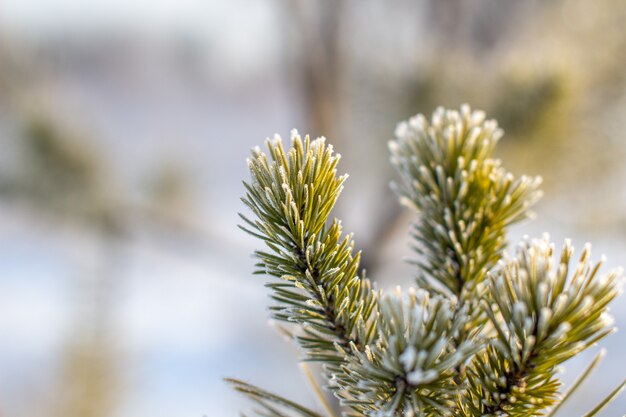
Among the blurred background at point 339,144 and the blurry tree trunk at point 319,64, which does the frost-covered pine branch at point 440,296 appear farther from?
the blurry tree trunk at point 319,64

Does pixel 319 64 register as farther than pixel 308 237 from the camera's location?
Yes

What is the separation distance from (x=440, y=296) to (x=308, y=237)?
28mm

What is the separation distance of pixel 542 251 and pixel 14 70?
0.65 metres

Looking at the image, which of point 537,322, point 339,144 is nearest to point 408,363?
point 537,322

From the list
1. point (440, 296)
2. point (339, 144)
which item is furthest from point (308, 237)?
point (339, 144)

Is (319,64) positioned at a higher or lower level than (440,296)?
higher

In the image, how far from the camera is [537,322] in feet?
0.31

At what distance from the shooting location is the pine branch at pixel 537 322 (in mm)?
92

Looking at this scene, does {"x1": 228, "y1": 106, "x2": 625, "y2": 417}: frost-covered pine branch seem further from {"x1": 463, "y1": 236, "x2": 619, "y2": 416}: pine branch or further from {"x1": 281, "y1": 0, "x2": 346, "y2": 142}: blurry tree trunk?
{"x1": 281, "y1": 0, "x2": 346, "y2": 142}: blurry tree trunk

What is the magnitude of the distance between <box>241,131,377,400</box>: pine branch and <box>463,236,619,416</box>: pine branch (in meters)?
0.02

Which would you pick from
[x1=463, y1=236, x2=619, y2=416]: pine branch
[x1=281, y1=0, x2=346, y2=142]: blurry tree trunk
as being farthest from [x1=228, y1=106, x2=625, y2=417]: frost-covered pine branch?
[x1=281, y1=0, x2=346, y2=142]: blurry tree trunk

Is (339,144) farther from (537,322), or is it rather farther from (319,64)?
(537,322)

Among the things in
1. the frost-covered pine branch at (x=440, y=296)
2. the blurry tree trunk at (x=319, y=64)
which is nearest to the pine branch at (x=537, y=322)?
the frost-covered pine branch at (x=440, y=296)

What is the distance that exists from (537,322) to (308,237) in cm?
4
